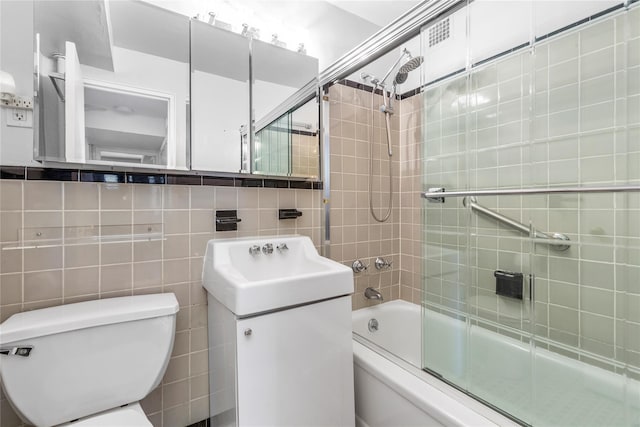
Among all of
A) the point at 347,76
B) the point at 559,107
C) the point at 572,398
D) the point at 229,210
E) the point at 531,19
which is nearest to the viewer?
A: the point at 572,398

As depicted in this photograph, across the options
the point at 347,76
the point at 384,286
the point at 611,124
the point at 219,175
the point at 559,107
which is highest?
the point at 347,76

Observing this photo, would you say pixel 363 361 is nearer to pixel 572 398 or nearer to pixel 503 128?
pixel 572 398

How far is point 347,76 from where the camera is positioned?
1.64 metres

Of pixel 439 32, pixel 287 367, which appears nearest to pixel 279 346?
pixel 287 367

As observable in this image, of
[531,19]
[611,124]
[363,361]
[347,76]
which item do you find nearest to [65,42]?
[347,76]

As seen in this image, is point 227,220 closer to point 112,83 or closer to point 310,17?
point 112,83

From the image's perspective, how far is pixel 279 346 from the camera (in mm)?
967

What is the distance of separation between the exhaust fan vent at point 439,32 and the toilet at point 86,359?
1539mm

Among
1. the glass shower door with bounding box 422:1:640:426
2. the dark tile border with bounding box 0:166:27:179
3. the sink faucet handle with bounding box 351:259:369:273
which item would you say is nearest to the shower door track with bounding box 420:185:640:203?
the glass shower door with bounding box 422:1:640:426

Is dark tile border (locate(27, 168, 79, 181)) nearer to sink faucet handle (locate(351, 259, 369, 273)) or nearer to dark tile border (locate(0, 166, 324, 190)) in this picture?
dark tile border (locate(0, 166, 324, 190))

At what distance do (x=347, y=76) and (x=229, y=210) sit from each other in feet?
3.42

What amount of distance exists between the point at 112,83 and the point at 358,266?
1540mm

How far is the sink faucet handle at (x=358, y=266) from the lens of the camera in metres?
1.77

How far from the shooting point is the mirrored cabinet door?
1265 mm
